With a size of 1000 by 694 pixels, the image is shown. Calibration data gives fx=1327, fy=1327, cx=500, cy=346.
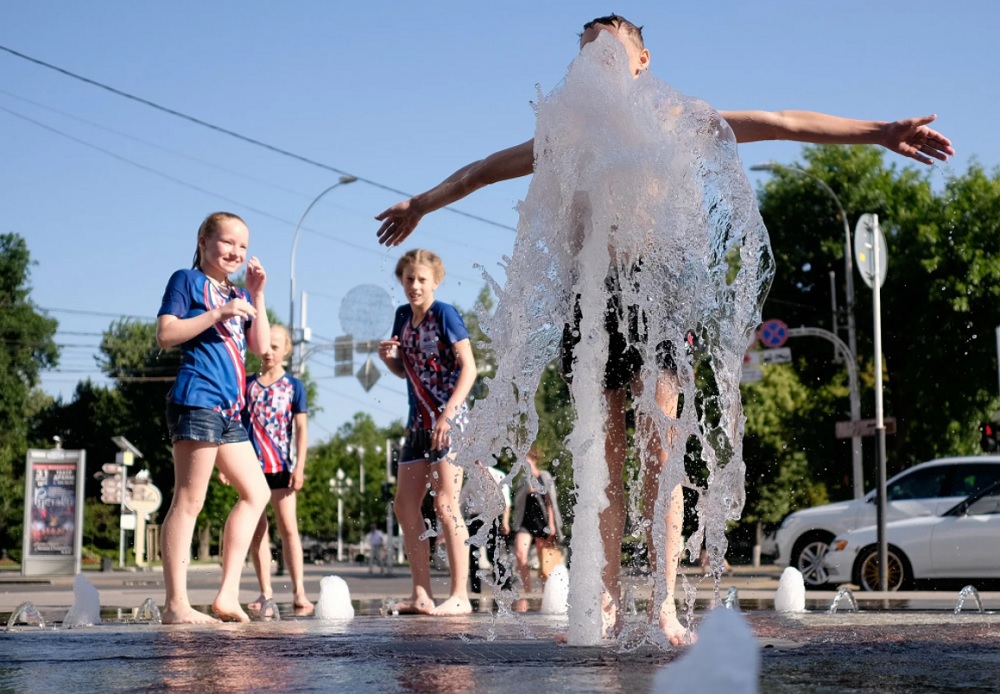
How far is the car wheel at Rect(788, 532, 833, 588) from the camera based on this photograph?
1630cm

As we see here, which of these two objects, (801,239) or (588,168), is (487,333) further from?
(801,239)

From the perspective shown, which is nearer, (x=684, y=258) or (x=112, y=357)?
(x=684, y=258)

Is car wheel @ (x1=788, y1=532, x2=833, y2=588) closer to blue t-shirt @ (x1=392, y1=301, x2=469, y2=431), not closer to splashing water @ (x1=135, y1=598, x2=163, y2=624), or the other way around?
blue t-shirt @ (x1=392, y1=301, x2=469, y2=431)

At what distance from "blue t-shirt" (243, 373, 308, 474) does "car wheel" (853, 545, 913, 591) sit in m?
8.67

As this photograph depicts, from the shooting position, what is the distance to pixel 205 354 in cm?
588

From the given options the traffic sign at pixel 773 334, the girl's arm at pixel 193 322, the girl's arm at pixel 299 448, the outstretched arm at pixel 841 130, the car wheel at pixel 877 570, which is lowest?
the car wheel at pixel 877 570

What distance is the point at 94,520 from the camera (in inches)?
2685

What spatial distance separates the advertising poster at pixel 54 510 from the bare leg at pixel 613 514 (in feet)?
94.5

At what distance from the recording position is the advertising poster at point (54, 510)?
102 ft

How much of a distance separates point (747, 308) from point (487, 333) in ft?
2.98

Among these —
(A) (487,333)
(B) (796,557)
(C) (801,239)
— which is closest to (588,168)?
(A) (487,333)

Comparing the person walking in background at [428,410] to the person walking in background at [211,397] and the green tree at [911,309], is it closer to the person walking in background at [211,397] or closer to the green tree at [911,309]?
the person walking in background at [211,397]

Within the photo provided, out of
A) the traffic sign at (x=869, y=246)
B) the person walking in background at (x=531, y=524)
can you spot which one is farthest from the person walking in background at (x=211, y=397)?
the traffic sign at (x=869, y=246)

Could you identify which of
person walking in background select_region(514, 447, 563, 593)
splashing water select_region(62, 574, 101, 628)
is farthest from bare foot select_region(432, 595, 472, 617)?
person walking in background select_region(514, 447, 563, 593)
